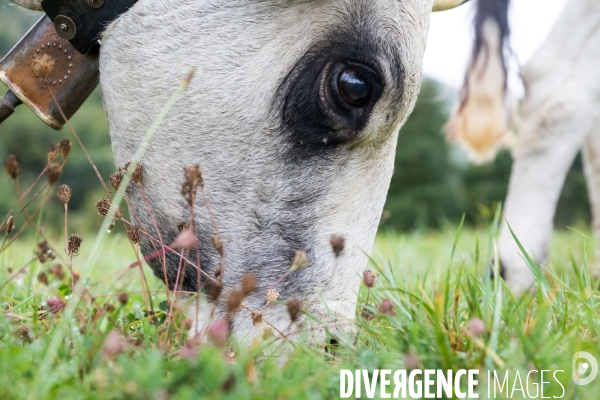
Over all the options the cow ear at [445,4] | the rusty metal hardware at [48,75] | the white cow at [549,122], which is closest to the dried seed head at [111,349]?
the rusty metal hardware at [48,75]

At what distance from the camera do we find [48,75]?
2.09 meters

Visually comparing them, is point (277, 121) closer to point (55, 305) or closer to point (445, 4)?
point (55, 305)

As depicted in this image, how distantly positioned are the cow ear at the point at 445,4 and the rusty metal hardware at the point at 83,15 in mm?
1261

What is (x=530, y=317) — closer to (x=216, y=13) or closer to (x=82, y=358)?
(x=82, y=358)

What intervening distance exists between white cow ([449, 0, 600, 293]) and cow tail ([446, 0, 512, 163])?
542 millimetres

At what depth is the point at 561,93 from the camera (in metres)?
3.33

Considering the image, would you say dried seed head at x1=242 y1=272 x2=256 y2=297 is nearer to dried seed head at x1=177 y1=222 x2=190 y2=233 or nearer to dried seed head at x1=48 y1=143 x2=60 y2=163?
dried seed head at x1=177 y1=222 x2=190 y2=233

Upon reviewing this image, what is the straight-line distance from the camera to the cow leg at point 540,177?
10.7 feet

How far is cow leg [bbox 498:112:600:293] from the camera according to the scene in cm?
327

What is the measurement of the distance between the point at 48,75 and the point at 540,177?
2675 millimetres

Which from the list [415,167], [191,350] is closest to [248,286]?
[191,350]

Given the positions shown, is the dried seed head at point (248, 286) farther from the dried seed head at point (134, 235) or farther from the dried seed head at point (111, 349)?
the dried seed head at point (134, 235)

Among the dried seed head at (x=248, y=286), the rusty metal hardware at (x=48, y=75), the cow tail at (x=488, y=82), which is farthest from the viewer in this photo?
the cow tail at (x=488, y=82)

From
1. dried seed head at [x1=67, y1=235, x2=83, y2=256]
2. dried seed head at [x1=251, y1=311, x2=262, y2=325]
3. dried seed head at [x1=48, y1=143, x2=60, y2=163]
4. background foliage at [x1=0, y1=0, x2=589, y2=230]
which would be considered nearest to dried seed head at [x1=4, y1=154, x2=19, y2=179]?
dried seed head at [x1=48, y1=143, x2=60, y2=163]
